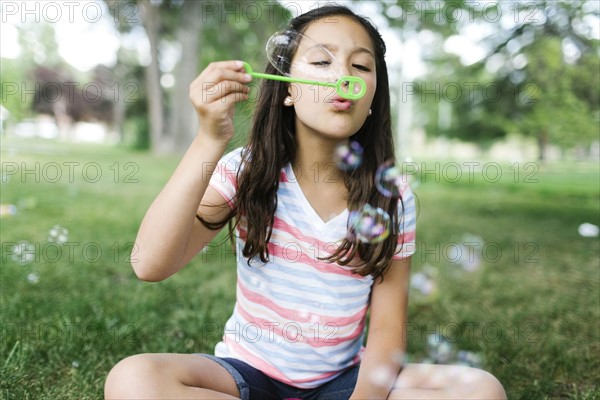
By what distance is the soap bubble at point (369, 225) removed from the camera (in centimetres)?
144

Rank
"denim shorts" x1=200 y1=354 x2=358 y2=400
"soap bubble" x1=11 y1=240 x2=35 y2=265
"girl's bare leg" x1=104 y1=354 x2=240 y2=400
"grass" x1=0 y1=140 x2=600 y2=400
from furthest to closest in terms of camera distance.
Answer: "soap bubble" x1=11 y1=240 x2=35 y2=265 → "grass" x1=0 y1=140 x2=600 y2=400 → "denim shorts" x1=200 y1=354 x2=358 y2=400 → "girl's bare leg" x1=104 y1=354 x2=240 y2=400

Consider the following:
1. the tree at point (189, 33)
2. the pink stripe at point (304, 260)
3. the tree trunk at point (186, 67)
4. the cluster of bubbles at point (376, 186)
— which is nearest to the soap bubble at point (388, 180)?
the cluster of bubbles at point (376, 186)

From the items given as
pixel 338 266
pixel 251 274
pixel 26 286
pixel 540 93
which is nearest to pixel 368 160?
pixel 338 266

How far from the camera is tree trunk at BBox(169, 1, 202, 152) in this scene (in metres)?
11.0

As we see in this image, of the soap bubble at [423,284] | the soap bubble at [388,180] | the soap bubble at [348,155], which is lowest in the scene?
the soap bubble at [423,284]

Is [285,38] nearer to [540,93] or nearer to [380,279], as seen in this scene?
[380,279]

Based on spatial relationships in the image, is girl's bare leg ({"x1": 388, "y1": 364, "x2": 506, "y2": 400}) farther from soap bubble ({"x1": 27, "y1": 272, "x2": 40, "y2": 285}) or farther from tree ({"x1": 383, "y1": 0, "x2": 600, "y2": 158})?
tree ({"x1": 383, "y1": 0, "x2": 600, "y2": 158})

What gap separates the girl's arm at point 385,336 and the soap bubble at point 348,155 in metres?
0.28

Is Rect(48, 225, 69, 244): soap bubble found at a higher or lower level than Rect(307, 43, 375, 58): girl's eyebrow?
lower

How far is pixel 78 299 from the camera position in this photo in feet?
7.43

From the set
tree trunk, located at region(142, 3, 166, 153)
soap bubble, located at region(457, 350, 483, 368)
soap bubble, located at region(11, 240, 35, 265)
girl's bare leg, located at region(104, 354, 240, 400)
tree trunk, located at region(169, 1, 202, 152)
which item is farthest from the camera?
tree trunk, located at region(169, 1, 202, 152)

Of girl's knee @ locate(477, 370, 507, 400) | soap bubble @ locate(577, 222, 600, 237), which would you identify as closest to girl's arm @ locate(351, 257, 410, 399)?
girl's knee @ locate(477, 370, 507, 400)

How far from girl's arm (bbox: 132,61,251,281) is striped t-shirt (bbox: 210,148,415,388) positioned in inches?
7.8

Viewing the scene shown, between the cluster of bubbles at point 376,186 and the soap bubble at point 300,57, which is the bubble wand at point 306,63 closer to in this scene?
the soap bubble at point 300,57
